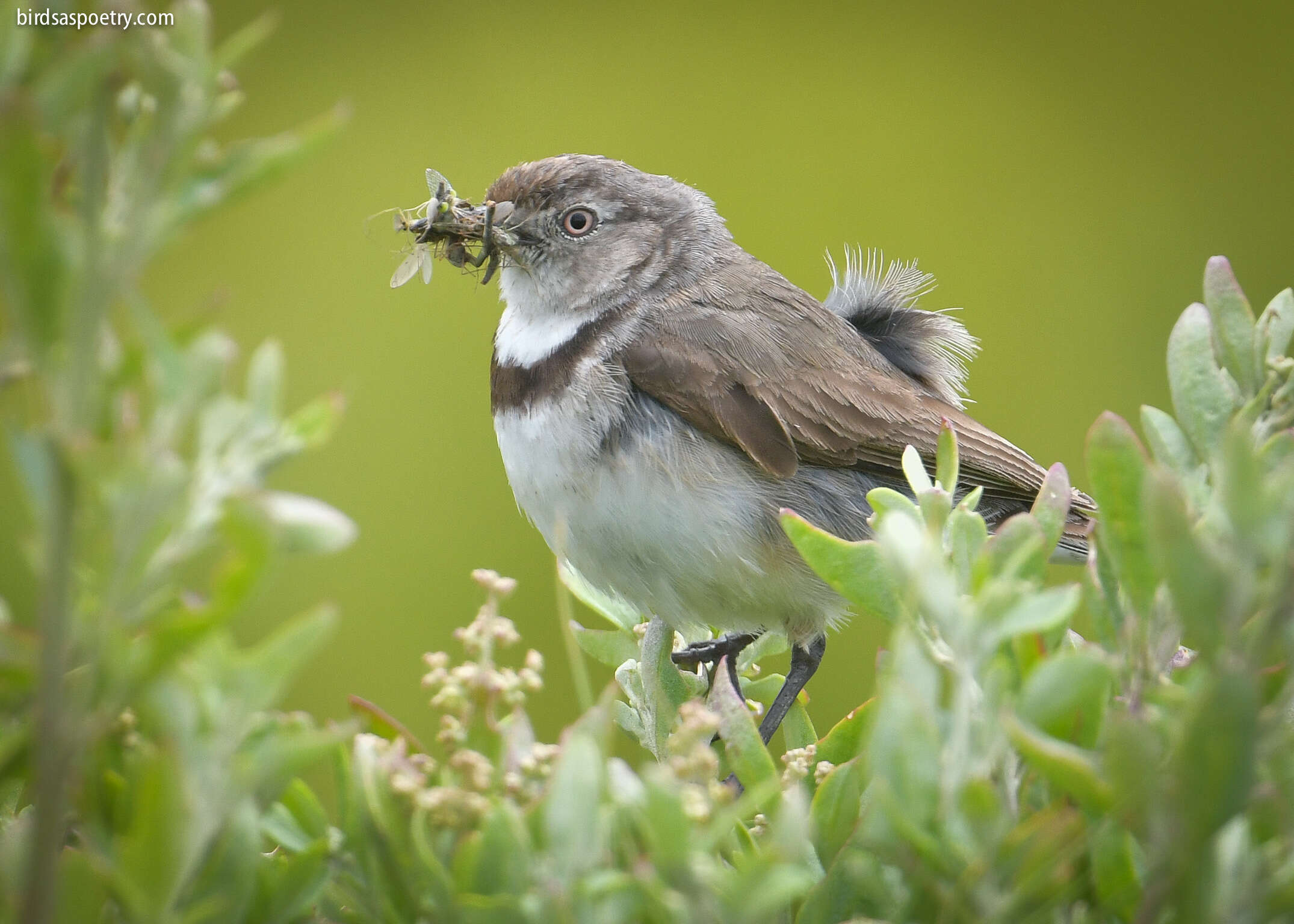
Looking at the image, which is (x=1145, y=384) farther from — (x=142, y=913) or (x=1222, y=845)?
(x=142, y=913)

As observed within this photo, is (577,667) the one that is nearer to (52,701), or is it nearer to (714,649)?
(52,701)

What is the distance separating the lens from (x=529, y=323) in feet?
5.55

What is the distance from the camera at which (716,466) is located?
1486 millimetres

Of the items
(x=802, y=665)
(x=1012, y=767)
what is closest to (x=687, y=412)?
(x=802, y=665)

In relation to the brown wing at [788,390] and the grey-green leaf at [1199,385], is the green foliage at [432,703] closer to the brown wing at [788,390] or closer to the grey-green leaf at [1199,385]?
the grey-green leaf at [1199,385]

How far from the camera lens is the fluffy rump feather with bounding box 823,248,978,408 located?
1.89m

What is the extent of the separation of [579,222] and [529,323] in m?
0.17

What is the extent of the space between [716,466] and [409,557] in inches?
47.8

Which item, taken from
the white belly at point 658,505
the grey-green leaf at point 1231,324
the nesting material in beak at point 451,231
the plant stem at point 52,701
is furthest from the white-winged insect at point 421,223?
the plant stem at point 52,701

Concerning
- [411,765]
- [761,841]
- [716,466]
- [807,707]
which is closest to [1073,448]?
[807,707]

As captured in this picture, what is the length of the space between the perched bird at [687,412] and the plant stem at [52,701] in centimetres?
111

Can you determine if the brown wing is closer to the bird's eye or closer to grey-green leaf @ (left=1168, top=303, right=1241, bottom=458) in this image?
the bird's eye

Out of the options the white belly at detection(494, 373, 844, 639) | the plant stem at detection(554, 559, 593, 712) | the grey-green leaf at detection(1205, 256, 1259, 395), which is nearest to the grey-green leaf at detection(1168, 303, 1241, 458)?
the grey-green leaf at detection(1205, 256, 1259, 395)

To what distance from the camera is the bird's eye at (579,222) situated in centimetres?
171
